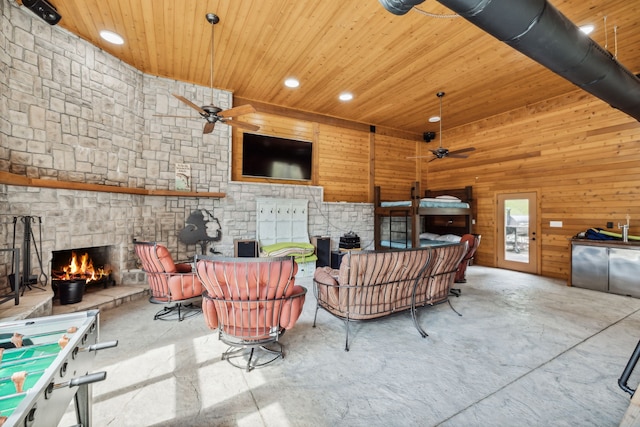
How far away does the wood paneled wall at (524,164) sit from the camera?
211 inches

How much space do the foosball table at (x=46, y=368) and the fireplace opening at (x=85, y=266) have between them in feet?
10.7

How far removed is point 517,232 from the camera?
6.75 metres

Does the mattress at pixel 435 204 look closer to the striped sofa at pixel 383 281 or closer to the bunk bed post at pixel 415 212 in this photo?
the bunk bed post at pixel 415 212

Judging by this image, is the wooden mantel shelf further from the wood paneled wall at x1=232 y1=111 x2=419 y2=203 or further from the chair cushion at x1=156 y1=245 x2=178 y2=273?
the chair cushion at x1=156 y1=245 x2=178 y2=273

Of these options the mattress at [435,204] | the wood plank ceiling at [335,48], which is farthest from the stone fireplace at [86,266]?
the mattress at [435,204]

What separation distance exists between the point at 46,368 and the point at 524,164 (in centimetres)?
813

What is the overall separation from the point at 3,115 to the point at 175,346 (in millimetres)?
3268

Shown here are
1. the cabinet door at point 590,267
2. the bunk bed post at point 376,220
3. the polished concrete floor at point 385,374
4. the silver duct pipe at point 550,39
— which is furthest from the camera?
the bunk bed post at point 376,220

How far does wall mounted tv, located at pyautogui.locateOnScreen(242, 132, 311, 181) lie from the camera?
626 centimetres

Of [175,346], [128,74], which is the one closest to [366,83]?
[128,74]

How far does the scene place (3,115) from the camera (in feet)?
10.6

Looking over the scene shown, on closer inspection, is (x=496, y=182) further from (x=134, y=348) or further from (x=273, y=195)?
(x=134, y=348)

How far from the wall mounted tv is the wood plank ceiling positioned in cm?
91

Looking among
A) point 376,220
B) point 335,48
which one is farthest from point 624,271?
point 335,48
